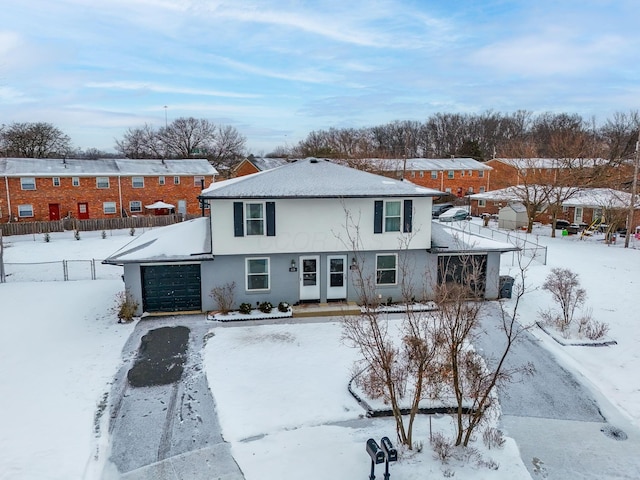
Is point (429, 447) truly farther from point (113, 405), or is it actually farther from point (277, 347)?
point (113, 405)

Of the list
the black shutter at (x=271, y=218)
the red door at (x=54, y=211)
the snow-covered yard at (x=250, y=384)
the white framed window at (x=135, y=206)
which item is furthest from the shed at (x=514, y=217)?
the red door at (x=54, y=211)

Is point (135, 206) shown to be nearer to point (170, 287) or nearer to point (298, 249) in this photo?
point (170, 287)

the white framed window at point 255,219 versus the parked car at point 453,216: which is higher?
the white framed window at point 255,219

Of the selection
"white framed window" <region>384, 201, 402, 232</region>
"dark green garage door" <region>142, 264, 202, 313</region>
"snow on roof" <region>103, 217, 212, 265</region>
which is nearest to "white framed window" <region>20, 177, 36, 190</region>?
"snow on roof" <region>103, 217, 212, 265</region>

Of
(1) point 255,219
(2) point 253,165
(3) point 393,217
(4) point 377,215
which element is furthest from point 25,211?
(3) point 393,217

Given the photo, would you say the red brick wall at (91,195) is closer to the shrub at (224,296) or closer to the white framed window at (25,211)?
the white framed window at (25,211)
